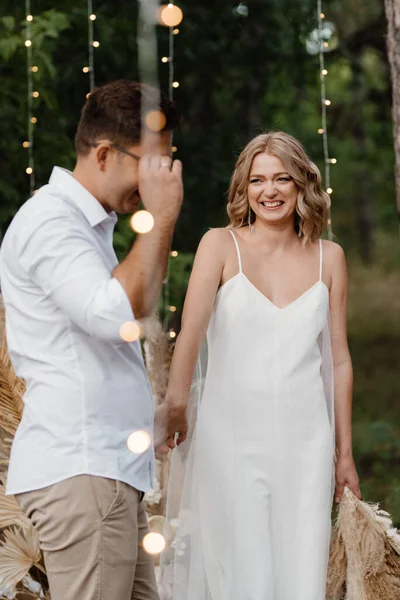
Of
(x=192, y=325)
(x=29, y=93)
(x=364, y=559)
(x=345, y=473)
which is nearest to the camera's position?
(x=192, y=325)

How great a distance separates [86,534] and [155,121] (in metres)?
0.72

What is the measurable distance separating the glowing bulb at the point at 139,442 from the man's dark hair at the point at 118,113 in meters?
0.50

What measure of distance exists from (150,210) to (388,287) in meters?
5.69

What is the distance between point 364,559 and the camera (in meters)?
2.69

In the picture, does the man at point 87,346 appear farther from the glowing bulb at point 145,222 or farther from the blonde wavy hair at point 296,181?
the blonde wavy hair at point 296,181

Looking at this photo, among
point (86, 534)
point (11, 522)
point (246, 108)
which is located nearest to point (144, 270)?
point (86, 534)

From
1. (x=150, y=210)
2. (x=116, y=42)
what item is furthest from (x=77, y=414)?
(x=116, y=42)

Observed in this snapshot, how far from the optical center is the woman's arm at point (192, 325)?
7.61 ft

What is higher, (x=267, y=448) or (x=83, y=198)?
(x=83, y=198)

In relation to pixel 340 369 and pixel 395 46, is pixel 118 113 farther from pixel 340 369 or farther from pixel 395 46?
pixel 395 46

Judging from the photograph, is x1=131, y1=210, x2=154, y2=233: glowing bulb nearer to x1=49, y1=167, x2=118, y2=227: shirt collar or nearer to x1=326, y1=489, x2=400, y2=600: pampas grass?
x1=49, y1=167, x2=118, y2=227: shirt collar

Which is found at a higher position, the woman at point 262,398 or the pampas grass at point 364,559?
the woman at point 262,398

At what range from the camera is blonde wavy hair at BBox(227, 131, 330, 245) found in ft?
7.82

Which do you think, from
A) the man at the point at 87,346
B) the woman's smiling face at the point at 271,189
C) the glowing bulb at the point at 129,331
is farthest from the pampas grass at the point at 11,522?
the glowing bulb at the point at 129,331
